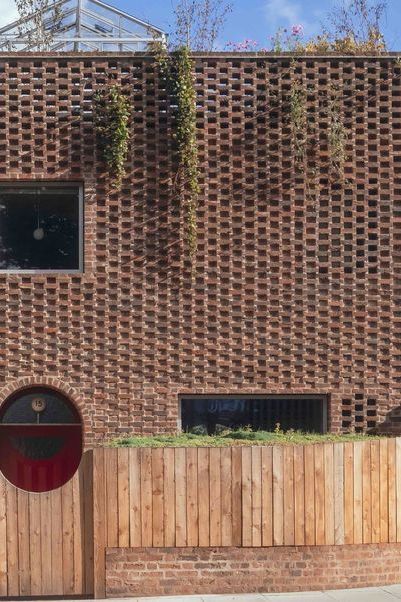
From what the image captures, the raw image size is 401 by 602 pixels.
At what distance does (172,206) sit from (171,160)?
2.05ft

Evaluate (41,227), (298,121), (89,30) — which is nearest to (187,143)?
(298,121)

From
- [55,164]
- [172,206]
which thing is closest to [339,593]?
[172,206]

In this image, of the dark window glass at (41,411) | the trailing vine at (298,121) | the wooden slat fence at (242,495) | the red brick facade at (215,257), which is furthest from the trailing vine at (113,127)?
the wooden slat fence at (242,495)

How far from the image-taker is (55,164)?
1281cm

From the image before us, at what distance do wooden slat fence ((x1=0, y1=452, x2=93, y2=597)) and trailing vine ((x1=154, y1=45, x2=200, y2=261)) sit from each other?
12.7 ft

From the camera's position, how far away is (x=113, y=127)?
1268 cm

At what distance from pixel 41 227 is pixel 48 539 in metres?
4.60

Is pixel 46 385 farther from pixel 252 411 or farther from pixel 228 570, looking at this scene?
pixel 228 570

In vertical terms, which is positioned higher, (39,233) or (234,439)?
(39,233)

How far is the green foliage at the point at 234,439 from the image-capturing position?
11235 millimetres

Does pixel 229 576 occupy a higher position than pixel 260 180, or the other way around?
pixel 260 180

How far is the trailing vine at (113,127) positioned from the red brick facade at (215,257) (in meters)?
0.15

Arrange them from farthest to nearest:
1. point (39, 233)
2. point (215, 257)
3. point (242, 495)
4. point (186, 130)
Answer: point (39, 233), point (215, 257), point (186, 130), point (242, 495)

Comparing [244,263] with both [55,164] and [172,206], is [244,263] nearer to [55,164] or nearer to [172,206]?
[172,206]
